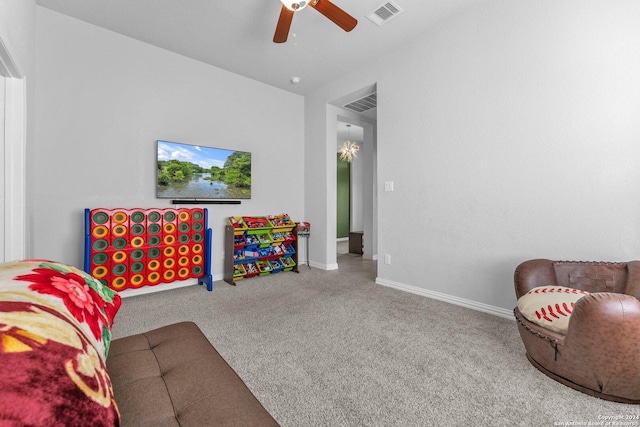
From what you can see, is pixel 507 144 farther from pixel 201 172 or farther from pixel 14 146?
pixel 14 146

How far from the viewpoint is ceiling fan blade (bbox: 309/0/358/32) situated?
224 cm

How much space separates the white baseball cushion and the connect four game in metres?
3.14

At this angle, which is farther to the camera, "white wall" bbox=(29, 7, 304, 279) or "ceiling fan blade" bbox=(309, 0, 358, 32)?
"white wall" bbox=(29, 7, 304, 279)

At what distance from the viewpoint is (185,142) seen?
361 centimetres

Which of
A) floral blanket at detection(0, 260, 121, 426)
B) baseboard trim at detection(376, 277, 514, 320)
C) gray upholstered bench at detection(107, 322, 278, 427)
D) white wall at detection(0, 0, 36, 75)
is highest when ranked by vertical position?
white wall at detection(0, 0, 36, 75)

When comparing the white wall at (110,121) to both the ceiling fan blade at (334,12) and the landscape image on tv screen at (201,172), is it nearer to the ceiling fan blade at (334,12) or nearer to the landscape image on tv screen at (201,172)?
the landscape image on tv screen at (201,172)

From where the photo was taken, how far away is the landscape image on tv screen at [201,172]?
11.1 feet

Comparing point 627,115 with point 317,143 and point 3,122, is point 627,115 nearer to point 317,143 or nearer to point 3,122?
point 317,143

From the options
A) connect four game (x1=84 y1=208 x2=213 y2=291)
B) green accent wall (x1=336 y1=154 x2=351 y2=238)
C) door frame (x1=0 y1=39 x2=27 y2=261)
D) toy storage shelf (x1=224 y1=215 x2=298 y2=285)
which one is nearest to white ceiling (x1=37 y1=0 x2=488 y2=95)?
door frame (x1=0 y1=39 x2=27 y2=261)

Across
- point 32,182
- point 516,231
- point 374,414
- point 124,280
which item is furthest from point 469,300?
point 32,182

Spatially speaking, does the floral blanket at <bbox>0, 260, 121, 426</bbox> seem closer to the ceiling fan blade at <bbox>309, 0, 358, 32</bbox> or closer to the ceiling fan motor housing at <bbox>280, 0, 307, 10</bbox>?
the ceiling fan motor housing at <bbox>280, 0, 307, 10</bbox>

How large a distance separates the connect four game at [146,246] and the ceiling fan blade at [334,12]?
2546 millimetres

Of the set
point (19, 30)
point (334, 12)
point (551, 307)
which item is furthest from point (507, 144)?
point (19, 30)

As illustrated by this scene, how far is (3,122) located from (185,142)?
1.79 meters
